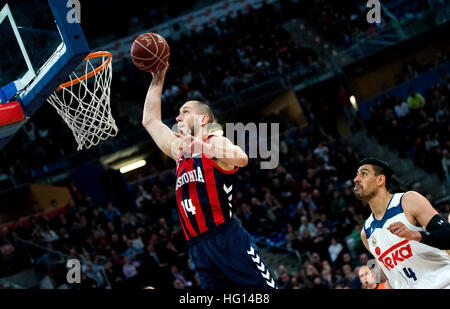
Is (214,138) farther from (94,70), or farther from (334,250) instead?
(334,250)

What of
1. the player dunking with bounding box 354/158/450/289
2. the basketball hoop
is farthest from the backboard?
the player dunking with bounding box 354/158/450/289

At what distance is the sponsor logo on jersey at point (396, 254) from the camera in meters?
4.45

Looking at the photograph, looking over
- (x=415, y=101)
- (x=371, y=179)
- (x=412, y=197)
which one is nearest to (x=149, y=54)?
(x=371, y=179)

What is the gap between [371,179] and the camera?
191 inches

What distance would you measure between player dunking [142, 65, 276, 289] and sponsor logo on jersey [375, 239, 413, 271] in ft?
3.29

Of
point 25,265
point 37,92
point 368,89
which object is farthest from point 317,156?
point 37,92

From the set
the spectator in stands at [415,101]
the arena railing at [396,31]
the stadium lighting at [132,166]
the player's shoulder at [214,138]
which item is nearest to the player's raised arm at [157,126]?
the player's shoulder at [214,138]

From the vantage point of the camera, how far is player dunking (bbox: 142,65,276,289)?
4109 mm

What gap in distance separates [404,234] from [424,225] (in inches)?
13.6

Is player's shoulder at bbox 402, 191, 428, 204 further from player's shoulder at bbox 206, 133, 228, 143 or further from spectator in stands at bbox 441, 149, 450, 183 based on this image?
spectator in stands at bbox 441, 149, 450, 183

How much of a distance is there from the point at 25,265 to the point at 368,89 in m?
13.5

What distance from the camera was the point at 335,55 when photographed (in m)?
19.1

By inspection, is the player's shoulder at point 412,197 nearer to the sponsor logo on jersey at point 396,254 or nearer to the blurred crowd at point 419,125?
the sponsor logo on jersey at point 396,254
